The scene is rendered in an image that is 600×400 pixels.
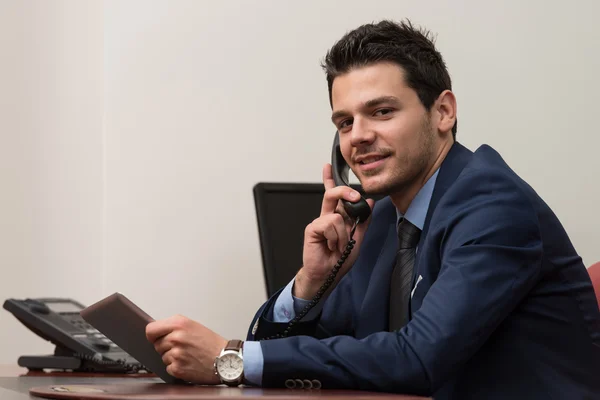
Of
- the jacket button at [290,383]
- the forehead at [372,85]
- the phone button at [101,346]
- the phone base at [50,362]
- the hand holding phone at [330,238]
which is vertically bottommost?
the phone base at [50,362]

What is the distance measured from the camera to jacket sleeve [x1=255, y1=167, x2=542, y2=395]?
1037 mm

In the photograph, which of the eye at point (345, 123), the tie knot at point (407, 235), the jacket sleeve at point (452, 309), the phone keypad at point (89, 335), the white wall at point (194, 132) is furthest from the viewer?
the white wall at point (194, 132)

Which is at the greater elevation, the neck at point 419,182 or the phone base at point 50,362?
the neck at point 419,182

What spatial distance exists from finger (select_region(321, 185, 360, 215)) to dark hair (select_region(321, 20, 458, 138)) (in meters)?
0.23

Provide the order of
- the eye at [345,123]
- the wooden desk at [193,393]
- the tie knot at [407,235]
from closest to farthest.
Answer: the wooden desk at [193,393], the tie knot at [407,235], the eye at [345,123]

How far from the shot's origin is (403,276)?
144cm

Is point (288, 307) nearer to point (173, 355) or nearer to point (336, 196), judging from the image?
point (336, 196)

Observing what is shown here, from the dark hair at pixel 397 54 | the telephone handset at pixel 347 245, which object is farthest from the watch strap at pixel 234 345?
the dark hair at pixel 397 54

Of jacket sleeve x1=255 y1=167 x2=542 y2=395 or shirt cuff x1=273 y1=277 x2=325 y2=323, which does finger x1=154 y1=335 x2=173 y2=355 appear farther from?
shirt cuff x1=273 y1=277 x2=325 y2=323

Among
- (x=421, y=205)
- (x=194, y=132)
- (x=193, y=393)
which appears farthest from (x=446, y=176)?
(x=194, y=132)

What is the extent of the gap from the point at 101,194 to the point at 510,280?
55.1 inches

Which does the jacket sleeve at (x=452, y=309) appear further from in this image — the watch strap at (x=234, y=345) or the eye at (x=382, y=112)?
the eye at (x=382, y=112)

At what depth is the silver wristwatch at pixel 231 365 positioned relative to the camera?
105 cm

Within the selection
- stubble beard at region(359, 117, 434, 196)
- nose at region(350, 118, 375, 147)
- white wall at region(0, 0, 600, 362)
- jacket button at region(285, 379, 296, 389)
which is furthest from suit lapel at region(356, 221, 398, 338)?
white wall at region(0, 0, 600, 362)
